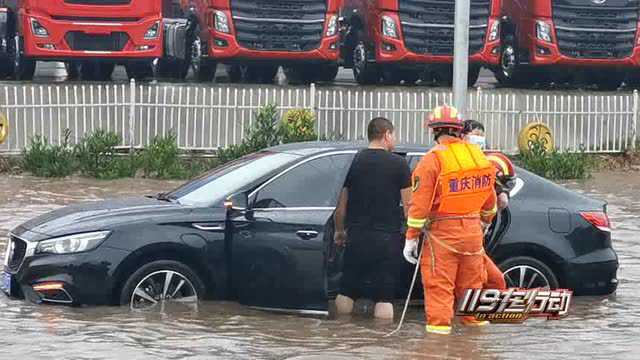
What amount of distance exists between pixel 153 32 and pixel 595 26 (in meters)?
8.04

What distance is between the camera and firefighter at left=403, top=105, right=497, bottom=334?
390 inches

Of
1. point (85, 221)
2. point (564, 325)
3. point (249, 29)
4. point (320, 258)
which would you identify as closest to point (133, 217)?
point (85, 221)

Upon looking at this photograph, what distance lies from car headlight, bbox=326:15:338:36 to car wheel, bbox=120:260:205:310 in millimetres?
15406

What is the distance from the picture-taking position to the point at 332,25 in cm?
2584

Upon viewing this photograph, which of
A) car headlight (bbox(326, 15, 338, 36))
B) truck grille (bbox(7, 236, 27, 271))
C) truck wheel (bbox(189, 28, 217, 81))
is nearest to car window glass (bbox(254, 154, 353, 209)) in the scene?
truck grille (bbox(7, 236, 27, 271))

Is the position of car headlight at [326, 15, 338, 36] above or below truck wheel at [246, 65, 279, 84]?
above

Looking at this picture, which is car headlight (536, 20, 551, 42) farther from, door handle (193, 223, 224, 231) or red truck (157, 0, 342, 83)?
door handle (193, 223, 224, 231)

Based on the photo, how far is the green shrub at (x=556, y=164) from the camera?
70.4ft

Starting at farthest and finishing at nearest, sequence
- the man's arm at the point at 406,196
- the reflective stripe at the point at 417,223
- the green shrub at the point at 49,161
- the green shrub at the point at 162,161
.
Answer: the green shrub at the point at 162,161
the green shrub at the point at 49,161
the man's arm at the point at 406,196
the reflective stripe at the point at 417,223

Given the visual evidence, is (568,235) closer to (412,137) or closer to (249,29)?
(412,137)

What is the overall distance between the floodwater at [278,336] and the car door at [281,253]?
0.57 feet

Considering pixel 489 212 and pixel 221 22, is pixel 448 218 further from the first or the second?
pixel 221 22

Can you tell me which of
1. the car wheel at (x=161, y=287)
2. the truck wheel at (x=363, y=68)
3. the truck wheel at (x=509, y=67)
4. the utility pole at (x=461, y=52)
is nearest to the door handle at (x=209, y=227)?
the car wheel at (x=161, y=287)

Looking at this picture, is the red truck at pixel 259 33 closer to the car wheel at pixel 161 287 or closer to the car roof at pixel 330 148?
the car roof at pixel 330 148
